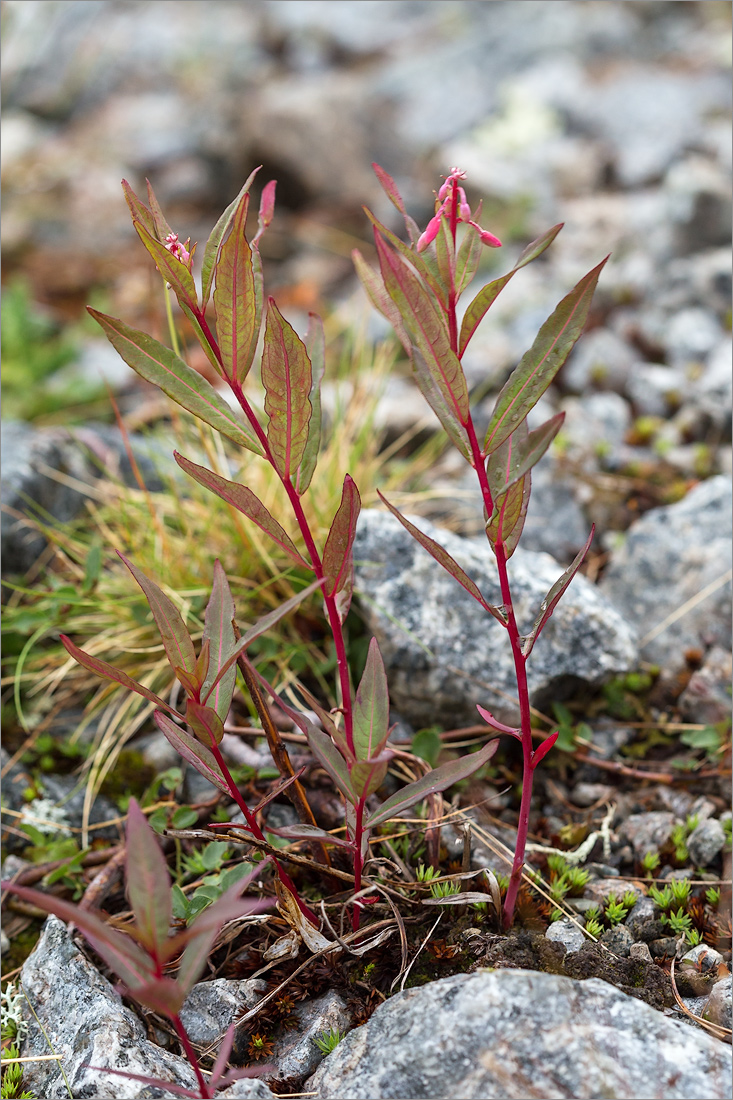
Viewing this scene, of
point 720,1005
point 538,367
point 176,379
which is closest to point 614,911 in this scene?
point 720,1005

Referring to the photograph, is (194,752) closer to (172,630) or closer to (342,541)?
(172,630)

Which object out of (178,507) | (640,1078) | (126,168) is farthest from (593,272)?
(126,168)

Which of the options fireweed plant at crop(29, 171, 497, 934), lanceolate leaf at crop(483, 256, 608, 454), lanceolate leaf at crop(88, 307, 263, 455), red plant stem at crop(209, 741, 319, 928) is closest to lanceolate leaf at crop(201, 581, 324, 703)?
fireweed plant at crop(29, 171, 497, 934)

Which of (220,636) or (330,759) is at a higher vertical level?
(220,636)

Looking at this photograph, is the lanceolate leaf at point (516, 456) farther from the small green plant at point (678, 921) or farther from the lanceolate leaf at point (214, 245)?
the small green plant at point (678, 921)

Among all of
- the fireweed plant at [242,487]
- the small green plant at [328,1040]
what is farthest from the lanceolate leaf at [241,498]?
the small green plant at [328,1040]
